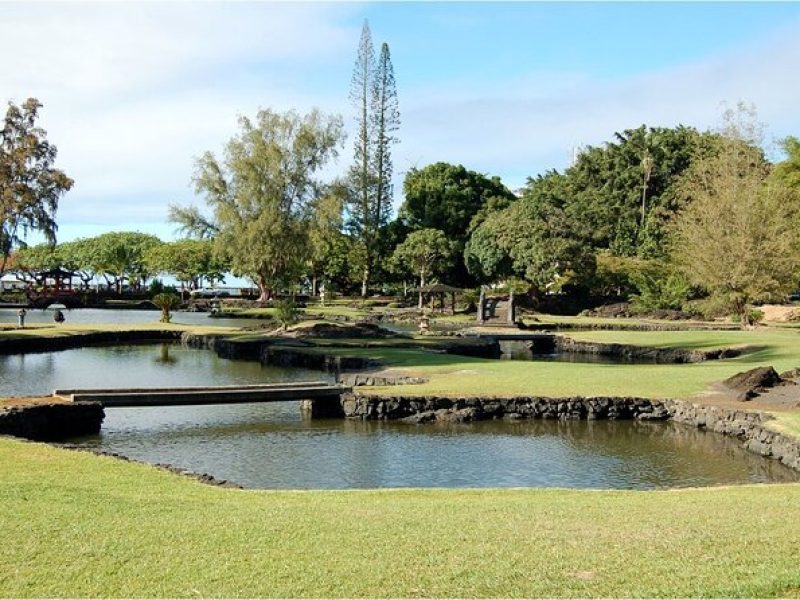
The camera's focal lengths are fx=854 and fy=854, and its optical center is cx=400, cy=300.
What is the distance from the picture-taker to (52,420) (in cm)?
1895

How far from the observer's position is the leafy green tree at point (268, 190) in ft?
229

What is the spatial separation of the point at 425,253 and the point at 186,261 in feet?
114

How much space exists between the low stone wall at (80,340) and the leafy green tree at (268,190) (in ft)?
78.8

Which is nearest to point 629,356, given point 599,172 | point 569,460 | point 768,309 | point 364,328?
point 364,328

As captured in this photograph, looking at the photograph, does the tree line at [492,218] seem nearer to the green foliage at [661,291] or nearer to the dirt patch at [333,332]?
the green foliage at [661,291]

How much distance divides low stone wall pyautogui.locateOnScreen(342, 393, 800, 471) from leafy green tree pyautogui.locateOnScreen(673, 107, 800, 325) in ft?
103

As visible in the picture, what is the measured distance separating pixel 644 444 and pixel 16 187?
1492 inches

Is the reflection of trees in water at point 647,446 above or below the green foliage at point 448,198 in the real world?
below

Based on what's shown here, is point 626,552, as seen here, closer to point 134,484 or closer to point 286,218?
point 134,484

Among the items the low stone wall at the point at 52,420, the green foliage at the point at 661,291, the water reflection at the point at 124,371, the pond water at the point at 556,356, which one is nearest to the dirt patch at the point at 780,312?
the green foliage at the point at 661,291

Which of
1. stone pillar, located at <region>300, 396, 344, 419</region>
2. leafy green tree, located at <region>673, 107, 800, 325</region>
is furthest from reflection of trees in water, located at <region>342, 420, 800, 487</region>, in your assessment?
leafy green tree, located at <region>673, 107, 800, 325</region>

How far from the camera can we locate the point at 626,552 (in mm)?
7719


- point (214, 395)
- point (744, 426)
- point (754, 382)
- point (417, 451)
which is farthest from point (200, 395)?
point (754, 382)

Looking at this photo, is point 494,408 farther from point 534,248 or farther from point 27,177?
point 534,248
